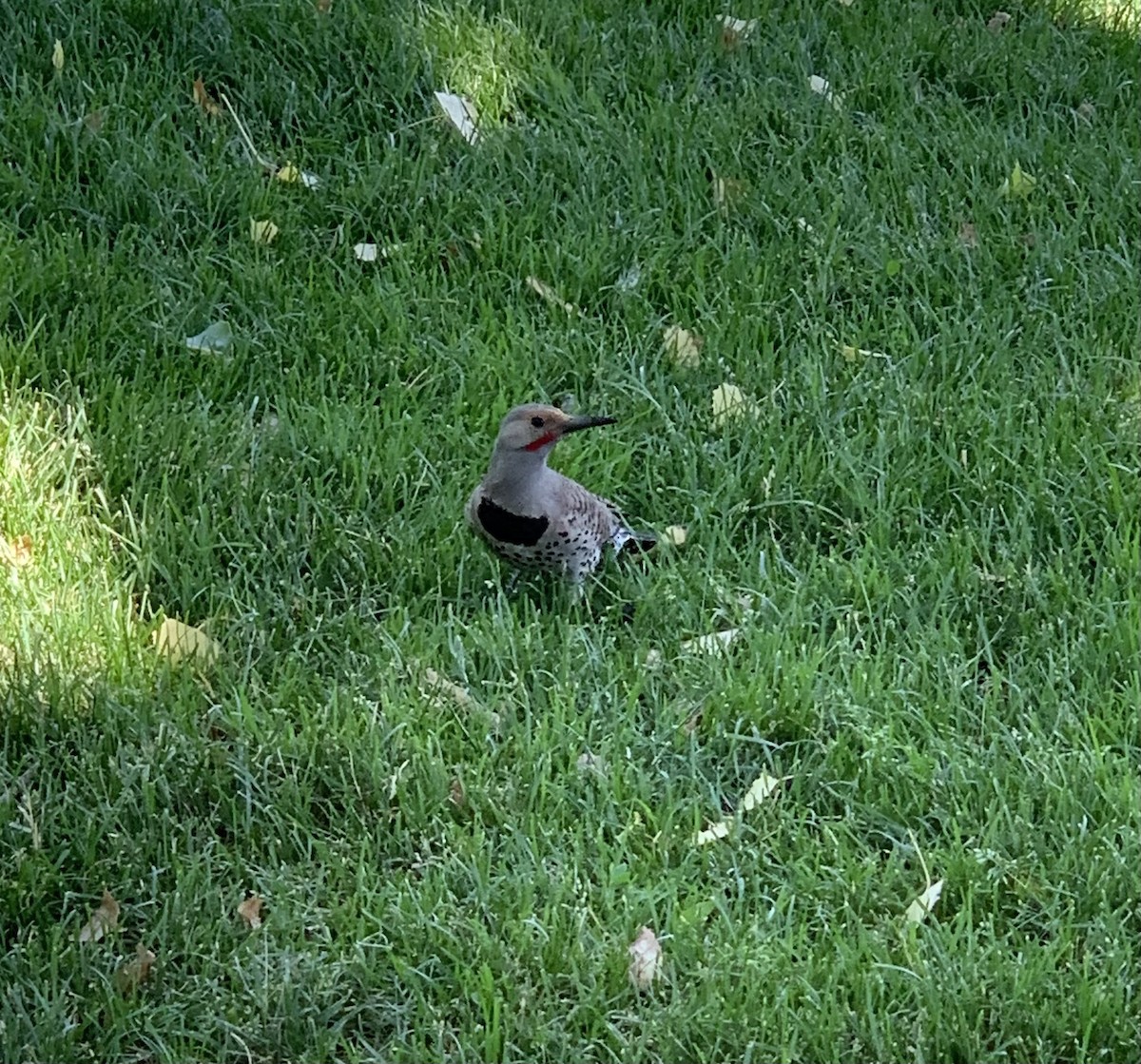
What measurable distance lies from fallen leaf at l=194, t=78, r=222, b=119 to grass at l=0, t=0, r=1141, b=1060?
0.21 ft

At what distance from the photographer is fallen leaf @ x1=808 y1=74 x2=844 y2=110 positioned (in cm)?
600

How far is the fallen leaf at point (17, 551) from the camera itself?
4.01 m

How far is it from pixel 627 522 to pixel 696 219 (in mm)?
1458

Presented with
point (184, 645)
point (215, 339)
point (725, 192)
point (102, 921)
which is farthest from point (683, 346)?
point (102, 921)

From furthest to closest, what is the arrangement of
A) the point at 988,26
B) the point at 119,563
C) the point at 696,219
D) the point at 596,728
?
the point at 988,26
the point at 696,219
the point at 119,563
the point at 596,728

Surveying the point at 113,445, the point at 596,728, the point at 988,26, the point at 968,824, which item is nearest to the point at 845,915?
the point at 968,824

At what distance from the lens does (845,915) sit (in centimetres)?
327

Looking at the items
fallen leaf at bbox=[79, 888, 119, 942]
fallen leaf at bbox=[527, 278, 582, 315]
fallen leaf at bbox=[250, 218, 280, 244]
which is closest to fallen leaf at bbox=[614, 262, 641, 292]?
fallen leaf at bbox=[527, 278, 582, 315]

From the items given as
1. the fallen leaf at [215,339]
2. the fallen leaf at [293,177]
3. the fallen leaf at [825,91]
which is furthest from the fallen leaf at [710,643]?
the fallen leaf at [825,91]

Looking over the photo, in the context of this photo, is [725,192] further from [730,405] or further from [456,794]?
[456,794]

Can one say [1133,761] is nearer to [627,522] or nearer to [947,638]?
[947,638]

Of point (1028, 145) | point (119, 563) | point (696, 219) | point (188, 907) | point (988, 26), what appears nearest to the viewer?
point (188, 907)

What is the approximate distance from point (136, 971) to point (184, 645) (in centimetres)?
89

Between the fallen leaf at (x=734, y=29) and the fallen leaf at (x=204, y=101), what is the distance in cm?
185
